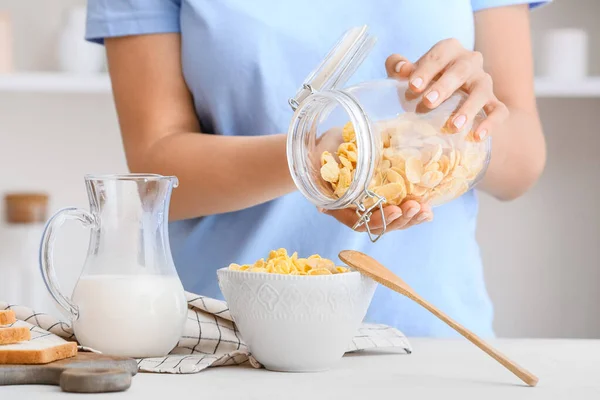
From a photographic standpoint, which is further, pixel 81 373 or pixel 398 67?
pixel 398 67

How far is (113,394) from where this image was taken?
0.61 m

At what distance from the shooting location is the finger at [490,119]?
81cm

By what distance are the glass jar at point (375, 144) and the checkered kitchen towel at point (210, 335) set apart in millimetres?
119

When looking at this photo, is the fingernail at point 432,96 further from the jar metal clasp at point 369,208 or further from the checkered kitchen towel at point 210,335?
the checkered kitchen towel at point 210,335

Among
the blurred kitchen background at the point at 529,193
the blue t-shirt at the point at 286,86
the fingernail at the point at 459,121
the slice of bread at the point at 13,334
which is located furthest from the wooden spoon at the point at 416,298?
the blurred kitchen background at the point at 529,193

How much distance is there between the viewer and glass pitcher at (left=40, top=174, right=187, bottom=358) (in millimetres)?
721

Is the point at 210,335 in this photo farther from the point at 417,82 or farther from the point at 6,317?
the point at 417,82

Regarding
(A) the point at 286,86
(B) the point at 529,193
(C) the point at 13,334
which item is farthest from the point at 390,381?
(B) the point at 529,193

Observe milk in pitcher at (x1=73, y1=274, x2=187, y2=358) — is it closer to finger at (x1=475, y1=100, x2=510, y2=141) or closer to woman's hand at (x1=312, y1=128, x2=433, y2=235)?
woman's hand at (x1=312, y1=128, x2=433, y2=235)

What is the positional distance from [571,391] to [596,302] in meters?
1.88

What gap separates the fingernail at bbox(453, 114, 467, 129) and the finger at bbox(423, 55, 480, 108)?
2 centimetres

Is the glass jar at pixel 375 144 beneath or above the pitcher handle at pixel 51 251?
above

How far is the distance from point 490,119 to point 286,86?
0.36m

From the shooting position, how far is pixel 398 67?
84 cm
